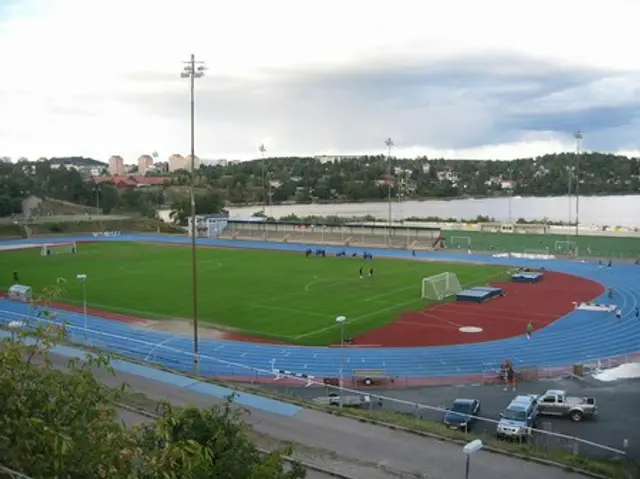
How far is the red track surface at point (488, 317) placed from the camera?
34.7 metres

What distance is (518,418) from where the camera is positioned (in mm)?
21688

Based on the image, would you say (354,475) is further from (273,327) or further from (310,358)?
(273,327)

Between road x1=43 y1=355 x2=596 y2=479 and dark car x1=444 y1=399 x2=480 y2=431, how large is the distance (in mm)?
3540

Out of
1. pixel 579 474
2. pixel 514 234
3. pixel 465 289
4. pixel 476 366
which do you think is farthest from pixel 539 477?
pixel 514 234

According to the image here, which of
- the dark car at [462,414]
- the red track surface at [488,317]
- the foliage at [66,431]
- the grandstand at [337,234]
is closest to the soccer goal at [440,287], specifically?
the red track surface at [488,317]

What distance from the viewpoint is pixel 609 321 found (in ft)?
125

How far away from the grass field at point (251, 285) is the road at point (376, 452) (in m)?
14.1

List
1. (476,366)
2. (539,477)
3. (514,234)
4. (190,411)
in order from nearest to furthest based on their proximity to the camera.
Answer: (190,411)
(539,477)
(476,366)
(514,234)

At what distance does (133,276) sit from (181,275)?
3.66m

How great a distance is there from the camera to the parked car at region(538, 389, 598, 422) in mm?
23016

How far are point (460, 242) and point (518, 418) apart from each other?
190ft

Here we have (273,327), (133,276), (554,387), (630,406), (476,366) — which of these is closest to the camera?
(630,406)

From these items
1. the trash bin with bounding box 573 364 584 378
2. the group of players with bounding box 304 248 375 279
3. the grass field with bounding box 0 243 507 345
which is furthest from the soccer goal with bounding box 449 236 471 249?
the trash bin with bounding box 573 364 584 378

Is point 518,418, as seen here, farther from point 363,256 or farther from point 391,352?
point 363,256
